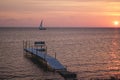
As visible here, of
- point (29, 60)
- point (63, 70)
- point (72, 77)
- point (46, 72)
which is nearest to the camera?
point (72, 77)

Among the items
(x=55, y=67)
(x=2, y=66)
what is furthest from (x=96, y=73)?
(x=2, y=66)

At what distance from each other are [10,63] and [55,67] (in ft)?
48.7

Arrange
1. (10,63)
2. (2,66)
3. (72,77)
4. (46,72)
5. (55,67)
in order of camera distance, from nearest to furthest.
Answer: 1. (72,77)
2. (55,67)
3. (46,72)
4. (2,66)
5. (10,63)

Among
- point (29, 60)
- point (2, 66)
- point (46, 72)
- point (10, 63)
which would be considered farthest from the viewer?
point (29, 60)

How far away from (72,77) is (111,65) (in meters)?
17.6

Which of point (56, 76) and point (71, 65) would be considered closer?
point (56, 76)

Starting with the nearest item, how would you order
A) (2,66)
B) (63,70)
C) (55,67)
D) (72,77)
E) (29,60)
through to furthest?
(72,77) → (63,70) → (55,67) → (2,66) → (29,60)

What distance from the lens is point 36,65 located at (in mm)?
47406

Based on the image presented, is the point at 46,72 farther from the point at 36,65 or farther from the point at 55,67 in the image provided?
the point at 36,65

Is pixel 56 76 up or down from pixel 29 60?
down

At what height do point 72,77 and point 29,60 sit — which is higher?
point 29,60

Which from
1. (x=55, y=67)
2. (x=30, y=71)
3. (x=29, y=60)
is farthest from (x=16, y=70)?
(x=29, y=60)

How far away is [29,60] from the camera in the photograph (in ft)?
174

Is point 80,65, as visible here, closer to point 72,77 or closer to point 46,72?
point 46,72
